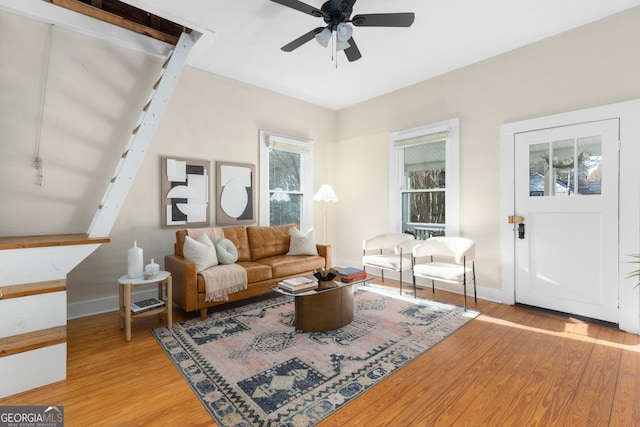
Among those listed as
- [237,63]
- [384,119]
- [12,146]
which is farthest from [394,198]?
[12,146]

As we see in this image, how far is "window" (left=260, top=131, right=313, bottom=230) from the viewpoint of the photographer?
15.6 feet

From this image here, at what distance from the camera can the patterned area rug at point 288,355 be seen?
1.80 meters

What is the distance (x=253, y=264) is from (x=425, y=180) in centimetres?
282

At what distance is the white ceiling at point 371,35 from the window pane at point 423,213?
1.75m

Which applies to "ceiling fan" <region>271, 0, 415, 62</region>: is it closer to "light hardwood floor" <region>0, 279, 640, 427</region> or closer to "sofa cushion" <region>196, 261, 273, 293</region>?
"sofa cushion" <region>196, 261, 273, 293</region>

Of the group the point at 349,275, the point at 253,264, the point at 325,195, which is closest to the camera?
the point at 349,275

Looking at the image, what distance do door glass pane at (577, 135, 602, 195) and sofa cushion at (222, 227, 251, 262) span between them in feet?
12.9

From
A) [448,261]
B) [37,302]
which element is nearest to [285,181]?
[448,261]

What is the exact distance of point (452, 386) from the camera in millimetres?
1988

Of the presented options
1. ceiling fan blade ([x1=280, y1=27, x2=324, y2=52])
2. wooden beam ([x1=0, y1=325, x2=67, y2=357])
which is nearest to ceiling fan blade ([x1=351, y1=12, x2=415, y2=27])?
ceiling fan blade ([x1=280, y1=27, x2=324, y2=52])

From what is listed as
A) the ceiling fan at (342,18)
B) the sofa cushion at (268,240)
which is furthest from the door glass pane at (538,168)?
the sofa cushion at (268,240)

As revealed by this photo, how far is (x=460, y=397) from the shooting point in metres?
1.88

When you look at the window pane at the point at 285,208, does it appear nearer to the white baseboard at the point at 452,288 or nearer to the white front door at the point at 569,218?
the white baseboard at the point at 452,288

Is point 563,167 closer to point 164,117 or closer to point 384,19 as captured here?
point 384,19
